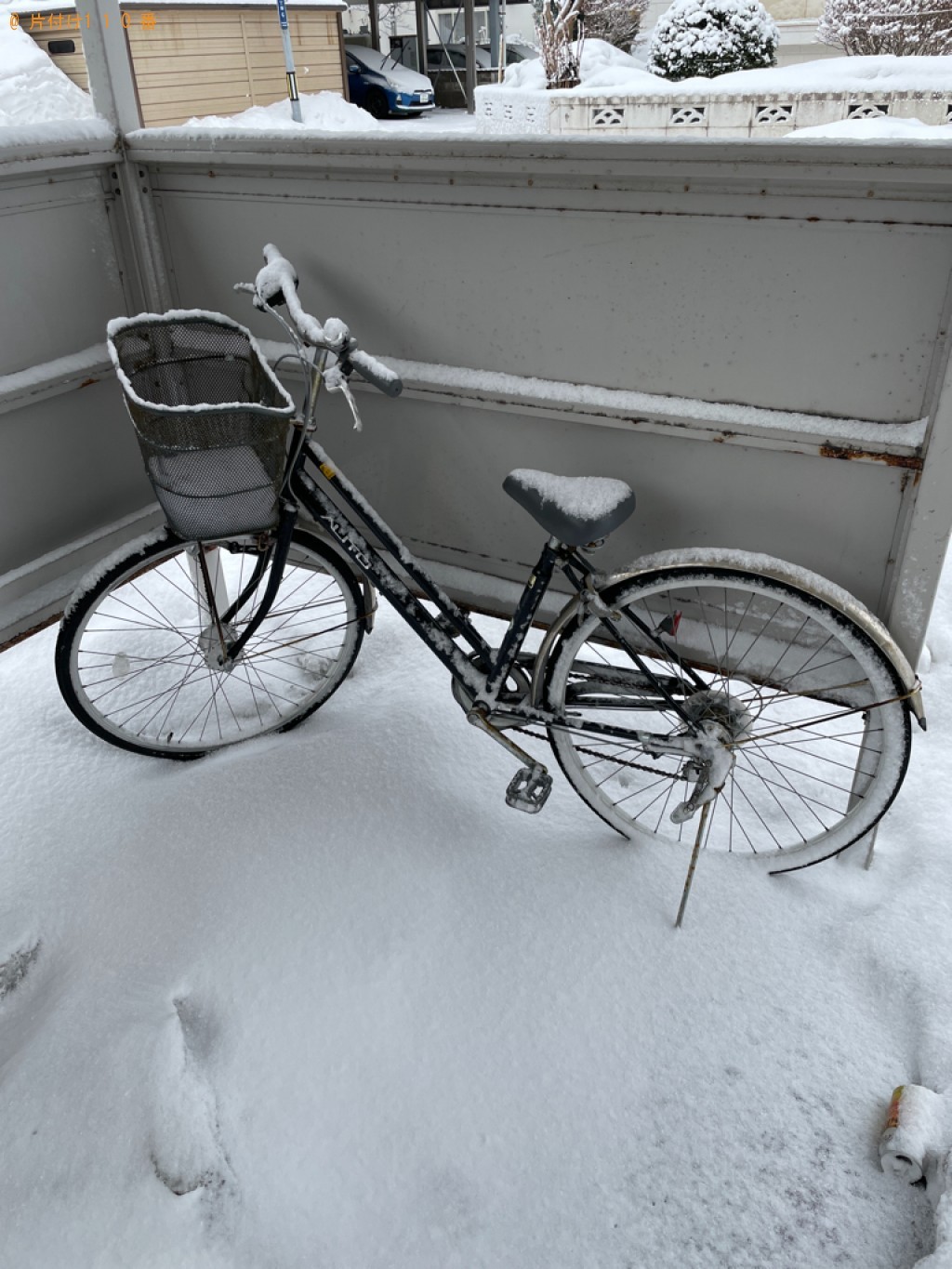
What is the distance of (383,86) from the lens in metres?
2.50

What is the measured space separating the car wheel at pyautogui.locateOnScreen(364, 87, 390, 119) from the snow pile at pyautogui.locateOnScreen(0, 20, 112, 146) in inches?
29.3

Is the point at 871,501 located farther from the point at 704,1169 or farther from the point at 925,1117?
the point at 704,1169

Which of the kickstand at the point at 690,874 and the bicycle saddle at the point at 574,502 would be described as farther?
the kickstand at the point at 690,874

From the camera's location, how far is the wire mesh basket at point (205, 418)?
192 cm

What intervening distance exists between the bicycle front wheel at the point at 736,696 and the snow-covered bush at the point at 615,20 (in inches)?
58.4

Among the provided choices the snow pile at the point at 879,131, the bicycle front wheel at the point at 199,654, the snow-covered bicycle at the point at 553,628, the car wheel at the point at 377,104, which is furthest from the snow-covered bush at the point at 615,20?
the bicycle front wheel at the point at 199,654

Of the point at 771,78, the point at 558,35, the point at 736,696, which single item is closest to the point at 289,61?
the point at 558,35

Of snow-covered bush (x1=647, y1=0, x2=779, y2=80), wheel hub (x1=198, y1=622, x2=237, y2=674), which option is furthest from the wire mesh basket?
snow-covered bush (x1=647, y1=0, x2=779, y2=80)

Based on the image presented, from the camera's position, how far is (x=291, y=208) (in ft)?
7.80

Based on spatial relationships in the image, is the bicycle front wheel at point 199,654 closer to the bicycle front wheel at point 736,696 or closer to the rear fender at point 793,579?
the bicycle front wheel at point 736,696

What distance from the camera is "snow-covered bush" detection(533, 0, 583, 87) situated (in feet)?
7.34

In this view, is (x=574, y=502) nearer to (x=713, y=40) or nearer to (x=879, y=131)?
(x=879, y=131)

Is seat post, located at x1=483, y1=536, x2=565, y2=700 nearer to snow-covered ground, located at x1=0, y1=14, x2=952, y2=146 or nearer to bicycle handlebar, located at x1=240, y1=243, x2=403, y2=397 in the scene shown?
bicycle handlebar, located at x1=240, y1=243, x2=403, y2=397

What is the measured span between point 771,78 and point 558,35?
1.82 ft
